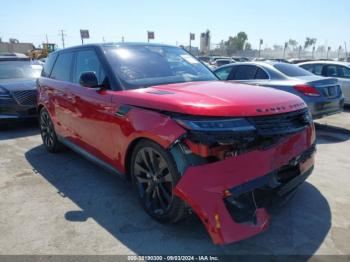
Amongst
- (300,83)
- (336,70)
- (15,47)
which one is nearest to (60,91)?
(300,83)

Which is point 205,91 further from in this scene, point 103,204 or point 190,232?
point 103,204

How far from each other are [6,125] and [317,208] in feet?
23.5

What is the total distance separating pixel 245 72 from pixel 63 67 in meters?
4.44

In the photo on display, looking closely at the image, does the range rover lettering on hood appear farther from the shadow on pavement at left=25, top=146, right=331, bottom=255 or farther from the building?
the building

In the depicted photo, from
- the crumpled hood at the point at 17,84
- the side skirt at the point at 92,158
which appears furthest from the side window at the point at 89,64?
the crumpled hood at the point at 17,84

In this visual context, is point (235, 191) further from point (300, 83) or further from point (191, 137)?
point (300, 83)

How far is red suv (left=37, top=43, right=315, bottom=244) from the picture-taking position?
248 centimetres

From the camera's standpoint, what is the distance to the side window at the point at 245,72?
750 centimetres

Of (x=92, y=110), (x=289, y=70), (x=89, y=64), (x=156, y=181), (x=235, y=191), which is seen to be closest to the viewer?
(x=235, y=191)

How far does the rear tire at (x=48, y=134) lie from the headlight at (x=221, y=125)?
3.54 metres

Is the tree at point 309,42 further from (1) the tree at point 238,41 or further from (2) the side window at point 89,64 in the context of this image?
(2) the side window at point 89,64

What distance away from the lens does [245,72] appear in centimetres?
770

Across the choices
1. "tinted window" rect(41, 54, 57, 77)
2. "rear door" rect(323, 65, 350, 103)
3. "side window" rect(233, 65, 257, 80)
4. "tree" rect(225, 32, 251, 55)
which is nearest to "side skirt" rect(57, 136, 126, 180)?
"tinted window" rect(41, 54, 57, 77)

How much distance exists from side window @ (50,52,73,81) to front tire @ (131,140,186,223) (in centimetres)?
218
